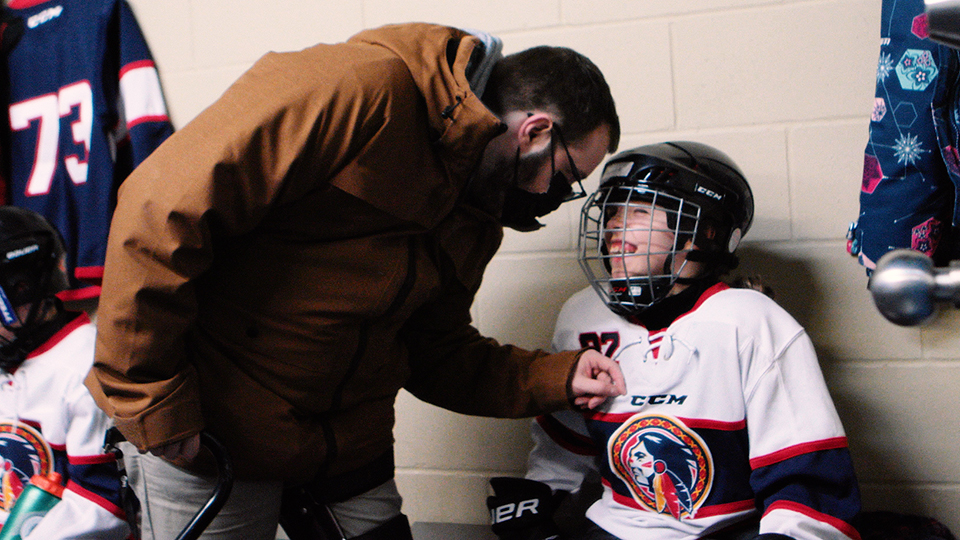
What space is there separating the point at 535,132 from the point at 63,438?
127 cm

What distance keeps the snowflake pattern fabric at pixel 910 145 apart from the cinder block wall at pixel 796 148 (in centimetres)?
27

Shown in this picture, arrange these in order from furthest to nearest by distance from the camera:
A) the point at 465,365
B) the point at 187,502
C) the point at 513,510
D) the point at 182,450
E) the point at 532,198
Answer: the point at 465,365
the point at 513,510
the point at 532,198
the point at 187,502
the point at 182,450

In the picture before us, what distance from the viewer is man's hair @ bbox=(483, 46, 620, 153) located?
1.29m

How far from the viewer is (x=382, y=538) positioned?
1.46m

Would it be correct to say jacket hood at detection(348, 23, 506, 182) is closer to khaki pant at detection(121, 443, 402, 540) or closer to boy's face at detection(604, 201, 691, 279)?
boy's face at detection(604, 201, 691, 279)

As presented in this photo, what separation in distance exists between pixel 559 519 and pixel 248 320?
0.98m

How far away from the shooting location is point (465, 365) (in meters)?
1.57

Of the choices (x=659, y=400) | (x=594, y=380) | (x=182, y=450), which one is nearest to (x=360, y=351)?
(x=182, y=450)

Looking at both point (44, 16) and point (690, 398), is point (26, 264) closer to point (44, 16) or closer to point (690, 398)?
point (44, 16)

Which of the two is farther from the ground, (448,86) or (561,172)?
(448,86)

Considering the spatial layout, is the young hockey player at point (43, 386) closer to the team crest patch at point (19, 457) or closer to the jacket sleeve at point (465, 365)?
the team crest patch at point (19, 457)

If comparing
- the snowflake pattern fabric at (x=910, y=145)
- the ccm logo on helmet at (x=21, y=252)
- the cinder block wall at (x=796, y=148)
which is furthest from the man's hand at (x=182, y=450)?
the snowflake pattern fabric at (x=910, y=145)

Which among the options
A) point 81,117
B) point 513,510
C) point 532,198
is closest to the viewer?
point 532,198

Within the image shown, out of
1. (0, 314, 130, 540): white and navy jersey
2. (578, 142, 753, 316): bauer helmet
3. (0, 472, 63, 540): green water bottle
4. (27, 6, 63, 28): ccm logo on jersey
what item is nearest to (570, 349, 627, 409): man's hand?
(578, 142, 753, 316): bauer helmet
